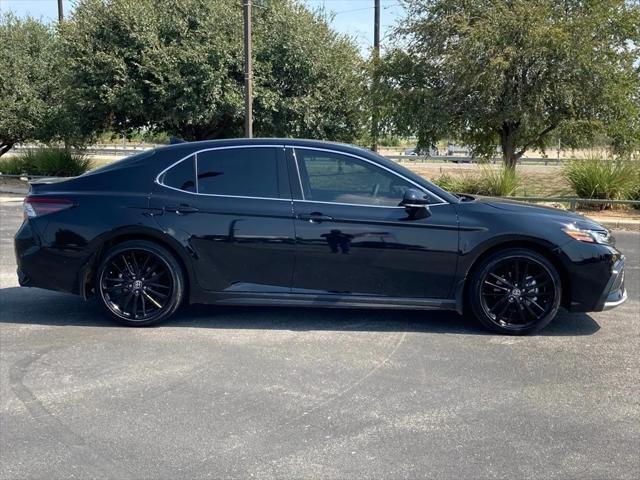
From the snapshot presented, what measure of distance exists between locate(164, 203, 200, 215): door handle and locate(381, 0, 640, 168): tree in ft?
37.8

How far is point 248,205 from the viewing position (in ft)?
18.6

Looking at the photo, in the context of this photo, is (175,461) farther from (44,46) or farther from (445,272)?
(44,46)

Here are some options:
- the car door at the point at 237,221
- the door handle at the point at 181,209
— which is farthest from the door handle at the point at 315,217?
the door handle at the point at 181,209

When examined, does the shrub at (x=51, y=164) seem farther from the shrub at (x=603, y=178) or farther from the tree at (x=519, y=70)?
the shrub at (x=603, y=178)

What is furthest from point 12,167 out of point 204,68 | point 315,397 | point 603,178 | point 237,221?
point 315,397

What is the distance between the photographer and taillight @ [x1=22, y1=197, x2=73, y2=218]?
5809 mm

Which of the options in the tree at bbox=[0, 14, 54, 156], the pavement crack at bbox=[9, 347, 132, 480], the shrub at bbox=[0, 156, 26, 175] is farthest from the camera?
the shrub at bbox=[0, 156, 26, 175]

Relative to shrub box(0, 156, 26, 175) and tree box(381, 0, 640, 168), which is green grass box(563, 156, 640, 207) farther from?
shrub box(0, 156, 26, 175)

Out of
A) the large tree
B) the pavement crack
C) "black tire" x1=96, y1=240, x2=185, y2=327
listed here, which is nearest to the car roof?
"black tire" x1=96, y1=240, x2=185, y2=327

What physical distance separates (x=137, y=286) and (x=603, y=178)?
13.0 meters

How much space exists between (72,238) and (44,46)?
2264cm

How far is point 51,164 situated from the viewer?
2258 centimetres

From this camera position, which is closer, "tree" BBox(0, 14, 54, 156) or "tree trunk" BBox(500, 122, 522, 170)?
"tree trunk" BBox(500, 122, 522, 170)

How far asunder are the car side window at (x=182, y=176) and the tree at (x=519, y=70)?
11277 millimetres
